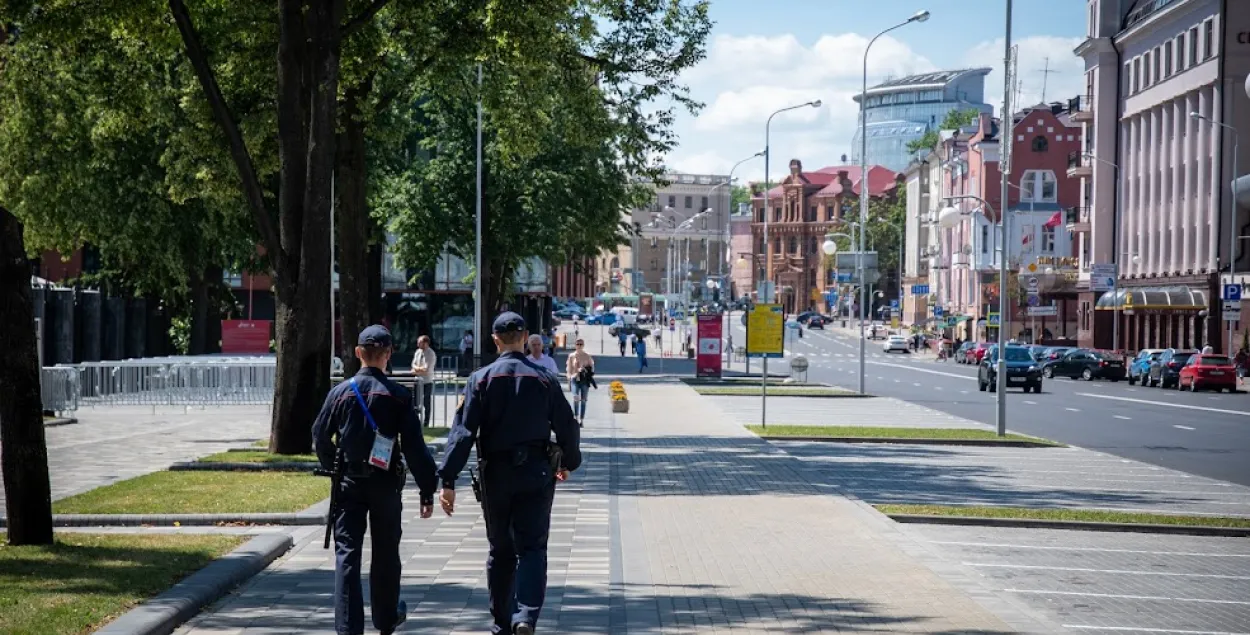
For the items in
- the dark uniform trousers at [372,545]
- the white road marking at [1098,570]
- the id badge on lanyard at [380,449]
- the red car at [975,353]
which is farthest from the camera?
the red car at [975,353]

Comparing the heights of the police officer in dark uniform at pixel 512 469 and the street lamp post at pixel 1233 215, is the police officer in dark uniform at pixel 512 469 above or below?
below

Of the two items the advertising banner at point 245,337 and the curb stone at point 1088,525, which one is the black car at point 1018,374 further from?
the curb stone at point 1088,525

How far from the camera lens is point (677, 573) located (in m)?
11.8

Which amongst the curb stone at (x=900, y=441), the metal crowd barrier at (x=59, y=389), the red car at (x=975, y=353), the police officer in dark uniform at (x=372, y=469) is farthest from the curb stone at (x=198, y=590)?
the red car at (x=975, y=353)

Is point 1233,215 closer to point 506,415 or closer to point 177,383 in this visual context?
point 177,383

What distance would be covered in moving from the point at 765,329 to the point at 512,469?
74.5 ft

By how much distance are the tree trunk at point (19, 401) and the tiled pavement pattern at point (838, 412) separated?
22329 millimetres

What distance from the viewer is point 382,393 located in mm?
8945

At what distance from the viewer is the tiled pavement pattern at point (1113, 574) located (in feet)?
34.3

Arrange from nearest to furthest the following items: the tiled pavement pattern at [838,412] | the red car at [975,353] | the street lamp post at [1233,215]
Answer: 1. the tiled pavement pattern at [838,412]
2. the street lamp post at [1233,215]
3. the red car at [975,353]

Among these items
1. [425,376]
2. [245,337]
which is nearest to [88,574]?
[425,376]

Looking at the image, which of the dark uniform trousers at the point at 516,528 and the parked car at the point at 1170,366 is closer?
the dark uniform trousers at the point at 516,528

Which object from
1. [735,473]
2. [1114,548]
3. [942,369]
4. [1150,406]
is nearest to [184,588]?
[1114,548]

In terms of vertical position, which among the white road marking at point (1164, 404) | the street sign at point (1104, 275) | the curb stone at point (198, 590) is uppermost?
the street sign at point (1104, 275)
